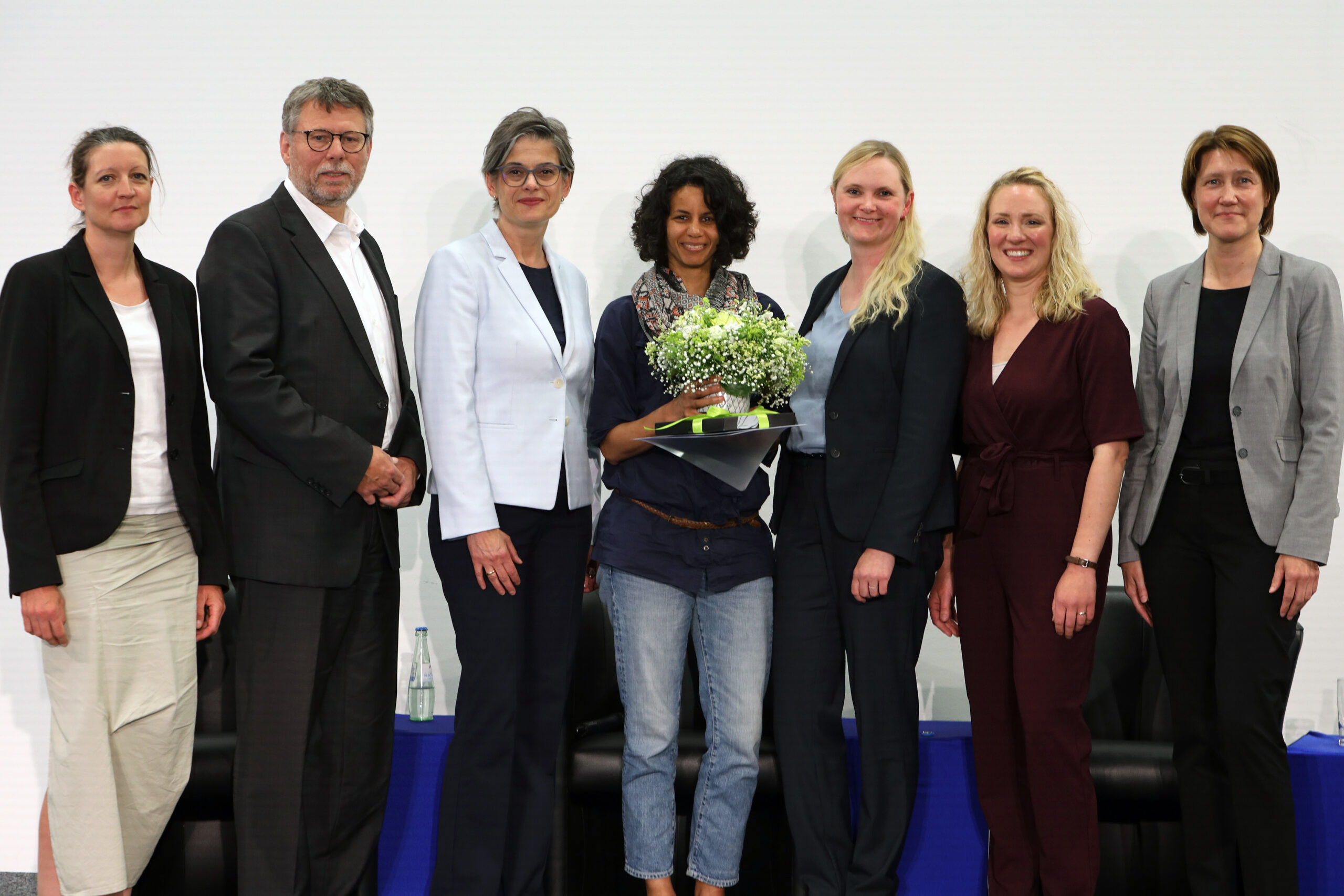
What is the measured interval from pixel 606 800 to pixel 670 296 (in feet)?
4.53

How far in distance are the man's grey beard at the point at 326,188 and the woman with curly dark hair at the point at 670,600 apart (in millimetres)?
741

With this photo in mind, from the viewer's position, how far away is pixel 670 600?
252 cm

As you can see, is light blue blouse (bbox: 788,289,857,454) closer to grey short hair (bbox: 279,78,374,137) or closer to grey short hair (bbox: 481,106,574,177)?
grey short hair (bbox: 481,106,574,177)

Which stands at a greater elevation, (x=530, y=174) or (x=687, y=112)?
(x=687, y=112)

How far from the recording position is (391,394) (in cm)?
258

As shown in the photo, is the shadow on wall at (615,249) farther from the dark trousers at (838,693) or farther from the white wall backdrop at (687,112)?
the dark trousers at (838,693)

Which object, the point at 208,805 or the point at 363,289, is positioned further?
the point at 208,805

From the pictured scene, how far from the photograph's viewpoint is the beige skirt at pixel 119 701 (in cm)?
232

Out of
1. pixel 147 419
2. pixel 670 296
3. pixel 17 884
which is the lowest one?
pixel 17 884

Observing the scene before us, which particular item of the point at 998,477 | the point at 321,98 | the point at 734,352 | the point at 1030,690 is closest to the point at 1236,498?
the point at 998,477

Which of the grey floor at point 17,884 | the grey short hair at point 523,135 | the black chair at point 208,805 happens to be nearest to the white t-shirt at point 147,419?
the black chair at point 208,805

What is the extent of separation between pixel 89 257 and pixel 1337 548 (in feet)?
12.9

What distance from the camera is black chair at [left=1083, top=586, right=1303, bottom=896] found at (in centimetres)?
274

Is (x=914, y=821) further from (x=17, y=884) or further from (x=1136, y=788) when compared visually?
(x=17, y=884)
